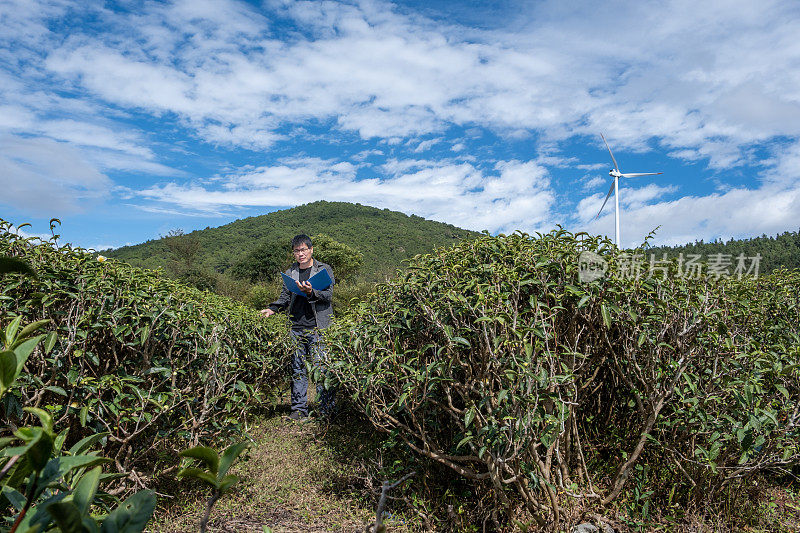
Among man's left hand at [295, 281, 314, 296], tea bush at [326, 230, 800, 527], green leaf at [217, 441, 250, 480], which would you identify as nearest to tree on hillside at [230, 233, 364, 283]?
man's left hand at [295, 281, 314, 296]

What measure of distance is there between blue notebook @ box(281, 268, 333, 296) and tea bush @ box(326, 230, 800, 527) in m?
2.05

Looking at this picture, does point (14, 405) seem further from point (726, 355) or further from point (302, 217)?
point (302, 217)

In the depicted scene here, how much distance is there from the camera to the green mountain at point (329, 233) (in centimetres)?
5472

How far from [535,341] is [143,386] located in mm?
Answer: 3000

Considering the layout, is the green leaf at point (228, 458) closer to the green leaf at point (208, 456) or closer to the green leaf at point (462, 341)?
the green leaf at point (208, 456)

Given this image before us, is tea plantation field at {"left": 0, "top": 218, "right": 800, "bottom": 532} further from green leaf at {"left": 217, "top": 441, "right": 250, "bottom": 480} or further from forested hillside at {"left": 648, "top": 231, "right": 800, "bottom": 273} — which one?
forested hillside at {"left": 648, "top": 231, "right": 800, "bottom": 273}

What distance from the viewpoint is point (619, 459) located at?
3537 mm

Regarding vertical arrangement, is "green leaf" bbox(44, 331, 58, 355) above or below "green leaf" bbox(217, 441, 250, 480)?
below

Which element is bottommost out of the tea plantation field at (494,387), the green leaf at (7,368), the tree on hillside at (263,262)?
the tea plantation field at (494,387)

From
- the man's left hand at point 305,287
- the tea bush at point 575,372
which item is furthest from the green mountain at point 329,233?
the tea bush at point 575,372

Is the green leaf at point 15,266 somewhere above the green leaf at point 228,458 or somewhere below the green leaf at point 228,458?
above

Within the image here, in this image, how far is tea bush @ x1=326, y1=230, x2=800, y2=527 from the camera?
2904mm

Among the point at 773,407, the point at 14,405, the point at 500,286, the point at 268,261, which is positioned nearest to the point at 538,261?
the point at 500,286

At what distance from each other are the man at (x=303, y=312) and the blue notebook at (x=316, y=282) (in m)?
0.05
